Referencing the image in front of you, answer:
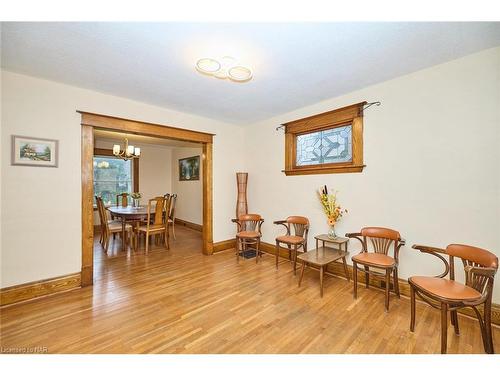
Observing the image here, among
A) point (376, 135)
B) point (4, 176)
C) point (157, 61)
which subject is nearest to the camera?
point (157, 61)

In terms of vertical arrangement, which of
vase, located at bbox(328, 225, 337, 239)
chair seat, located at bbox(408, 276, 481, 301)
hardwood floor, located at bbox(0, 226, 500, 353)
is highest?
vase, located at bbox(328, 225, 337, 239)

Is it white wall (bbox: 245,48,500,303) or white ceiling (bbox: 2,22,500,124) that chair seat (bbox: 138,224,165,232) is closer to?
white ceiling (bbox: 2,22,500,124)

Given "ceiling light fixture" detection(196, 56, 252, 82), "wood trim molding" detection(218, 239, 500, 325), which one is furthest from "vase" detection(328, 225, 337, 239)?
"ceiling light fixture" detection(196, 56, 252, 82)

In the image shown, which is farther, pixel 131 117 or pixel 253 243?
pixel 253 243

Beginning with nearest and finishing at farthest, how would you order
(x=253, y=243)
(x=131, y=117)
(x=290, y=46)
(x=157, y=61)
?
(x=290, y=46), (x=157, y=61), (x=131, y=117), (x=253, y=243)

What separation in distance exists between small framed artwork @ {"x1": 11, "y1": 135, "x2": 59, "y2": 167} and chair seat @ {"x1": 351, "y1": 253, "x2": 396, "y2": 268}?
3833 millimetres

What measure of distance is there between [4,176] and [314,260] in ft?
12.0

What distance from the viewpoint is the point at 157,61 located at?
2084mm

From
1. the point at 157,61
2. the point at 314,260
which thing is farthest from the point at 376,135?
the point at 157,61

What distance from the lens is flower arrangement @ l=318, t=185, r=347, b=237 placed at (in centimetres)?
296

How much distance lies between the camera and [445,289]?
1.62m

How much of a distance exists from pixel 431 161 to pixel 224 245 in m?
3.54
